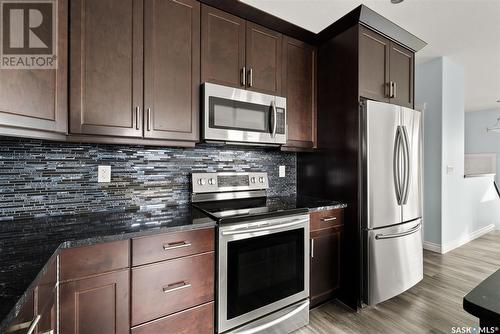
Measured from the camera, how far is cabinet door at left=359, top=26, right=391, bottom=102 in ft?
6.92

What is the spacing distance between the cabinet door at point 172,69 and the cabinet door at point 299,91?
2.93 feet

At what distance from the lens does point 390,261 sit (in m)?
2.13

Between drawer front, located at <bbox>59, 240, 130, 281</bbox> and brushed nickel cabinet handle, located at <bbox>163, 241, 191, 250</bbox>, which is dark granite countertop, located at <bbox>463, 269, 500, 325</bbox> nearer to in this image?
brushed nickel cabinet handle, located at <bbox>163, 241, 191, 250</bbox>

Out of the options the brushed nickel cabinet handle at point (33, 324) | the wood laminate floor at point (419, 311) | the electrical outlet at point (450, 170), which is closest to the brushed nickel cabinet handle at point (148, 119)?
the brushed nickel cabinet handle at point (33, 324)

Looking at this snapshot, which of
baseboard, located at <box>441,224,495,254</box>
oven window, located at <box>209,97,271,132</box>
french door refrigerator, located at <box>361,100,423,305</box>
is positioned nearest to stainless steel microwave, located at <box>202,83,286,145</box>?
oven window, located at <box>209,97,271,132</box>

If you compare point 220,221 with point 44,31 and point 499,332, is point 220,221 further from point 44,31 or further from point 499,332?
point 44,31

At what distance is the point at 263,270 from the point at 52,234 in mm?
1261

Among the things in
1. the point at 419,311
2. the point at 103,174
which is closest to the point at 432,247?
the point at 419,311

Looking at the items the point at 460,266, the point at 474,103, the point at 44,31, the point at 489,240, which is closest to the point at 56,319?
the point at 44,31

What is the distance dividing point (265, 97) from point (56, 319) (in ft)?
6.31

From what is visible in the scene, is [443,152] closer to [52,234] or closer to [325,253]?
[325,253]

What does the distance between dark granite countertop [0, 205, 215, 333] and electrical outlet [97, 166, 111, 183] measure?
0.80 feet

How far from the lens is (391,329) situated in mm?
1857

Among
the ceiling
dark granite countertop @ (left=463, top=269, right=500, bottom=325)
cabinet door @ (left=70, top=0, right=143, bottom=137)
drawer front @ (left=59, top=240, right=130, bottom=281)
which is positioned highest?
the ceiling
